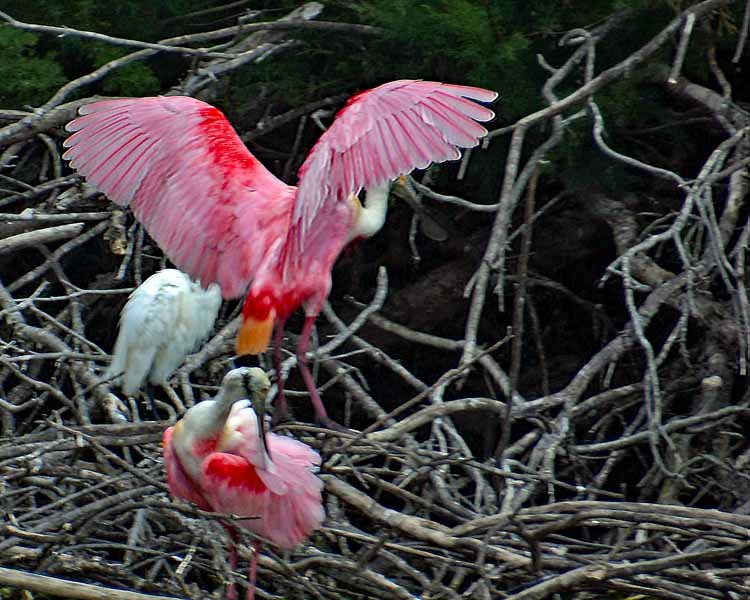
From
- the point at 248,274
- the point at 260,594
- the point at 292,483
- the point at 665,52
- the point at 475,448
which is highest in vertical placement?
the point at 665,52

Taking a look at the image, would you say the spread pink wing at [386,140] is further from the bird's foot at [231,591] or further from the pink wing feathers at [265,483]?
the bird's foot at [231,591]

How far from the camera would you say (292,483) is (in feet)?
11.1

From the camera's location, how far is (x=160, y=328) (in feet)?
13.9

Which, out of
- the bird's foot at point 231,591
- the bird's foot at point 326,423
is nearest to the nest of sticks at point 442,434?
the bird's foot at point 231,591

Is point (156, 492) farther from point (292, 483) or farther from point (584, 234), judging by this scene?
point (584, 234)

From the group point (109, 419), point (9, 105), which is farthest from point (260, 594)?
point (9, 105)

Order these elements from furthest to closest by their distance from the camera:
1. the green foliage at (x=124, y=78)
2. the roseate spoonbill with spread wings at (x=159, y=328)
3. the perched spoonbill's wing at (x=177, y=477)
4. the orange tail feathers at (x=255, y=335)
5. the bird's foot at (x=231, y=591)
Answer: the green foliage at (x=124, y=78), the roseate spoonbill with spread wings at (x=159, y=328), the orange tail feathers at (x=255, y=335), the perched spoonbill's wing at (x=177, y=477), the bird's foot at (x=231, y=591)

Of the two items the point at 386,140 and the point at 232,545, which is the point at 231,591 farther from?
the point at 386,140

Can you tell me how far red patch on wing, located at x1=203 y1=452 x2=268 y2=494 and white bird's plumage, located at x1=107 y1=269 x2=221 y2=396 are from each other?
0.71m

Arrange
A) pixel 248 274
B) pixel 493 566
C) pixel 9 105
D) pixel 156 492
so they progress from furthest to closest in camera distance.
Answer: pixel 9 105
pixel 248 274
pixel 156 492
pixel 493 566

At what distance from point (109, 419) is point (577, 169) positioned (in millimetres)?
1557

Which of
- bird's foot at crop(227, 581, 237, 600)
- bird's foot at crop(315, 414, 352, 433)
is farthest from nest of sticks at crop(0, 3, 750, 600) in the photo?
bird's foot at crop(315, 414, 352, 433)

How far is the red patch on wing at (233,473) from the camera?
3.49 meters

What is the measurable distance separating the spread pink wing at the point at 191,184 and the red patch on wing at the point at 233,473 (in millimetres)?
610
